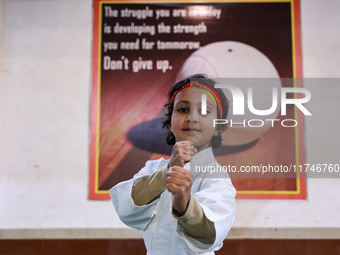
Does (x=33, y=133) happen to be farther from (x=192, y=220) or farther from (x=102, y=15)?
(x=192, y=220)

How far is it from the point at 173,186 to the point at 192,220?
7 centimetres

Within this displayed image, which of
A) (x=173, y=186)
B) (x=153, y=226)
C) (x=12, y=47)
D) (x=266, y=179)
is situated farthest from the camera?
(x=12, y=47)

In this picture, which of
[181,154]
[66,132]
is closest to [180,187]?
[181,154]

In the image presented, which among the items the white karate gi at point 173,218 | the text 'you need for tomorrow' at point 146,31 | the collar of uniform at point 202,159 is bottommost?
the white karate gi at point 173,218

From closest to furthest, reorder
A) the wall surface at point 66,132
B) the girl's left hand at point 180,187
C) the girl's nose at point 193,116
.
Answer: the girl's left hand at point 180,187, the girl's nose at point 193,116, the wall surface at point 66,132

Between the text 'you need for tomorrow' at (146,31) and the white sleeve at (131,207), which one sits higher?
the text 'you need for tomorrow' at (146,31)

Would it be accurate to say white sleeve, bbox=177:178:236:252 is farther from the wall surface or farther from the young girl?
the wall surface

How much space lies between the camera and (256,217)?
4.33 feet

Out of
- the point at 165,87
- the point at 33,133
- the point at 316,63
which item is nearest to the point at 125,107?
the point at 165,87

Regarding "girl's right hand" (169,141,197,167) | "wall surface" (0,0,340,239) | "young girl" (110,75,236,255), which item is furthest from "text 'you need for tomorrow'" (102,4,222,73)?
"girl's right hand" (169,141,197,167)

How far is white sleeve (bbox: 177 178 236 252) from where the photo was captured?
1.87 ft

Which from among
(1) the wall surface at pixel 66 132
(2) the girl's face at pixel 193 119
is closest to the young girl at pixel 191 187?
(2) the girl's face at pixel 193 119

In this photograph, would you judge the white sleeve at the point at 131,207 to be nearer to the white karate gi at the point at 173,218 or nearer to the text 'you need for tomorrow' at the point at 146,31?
the white karate gi at the point at 173,218

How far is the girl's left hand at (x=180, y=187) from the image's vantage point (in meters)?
0.52
